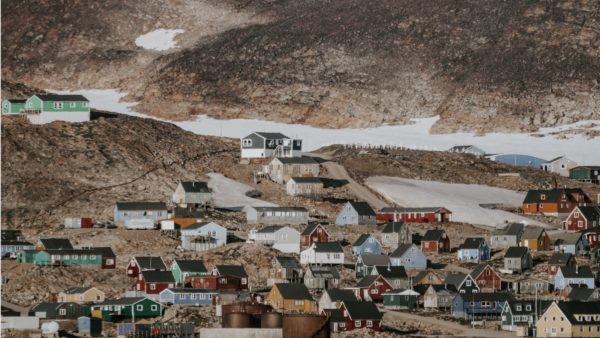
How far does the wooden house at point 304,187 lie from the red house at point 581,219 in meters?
21.4

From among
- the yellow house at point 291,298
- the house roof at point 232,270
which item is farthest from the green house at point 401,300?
the house roof at point 232,270

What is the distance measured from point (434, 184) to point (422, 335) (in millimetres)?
64187

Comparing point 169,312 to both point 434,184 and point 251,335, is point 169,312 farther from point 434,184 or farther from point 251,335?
point 434,184

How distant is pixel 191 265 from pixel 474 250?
2245 cm

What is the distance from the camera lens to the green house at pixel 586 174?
18200 centimetres

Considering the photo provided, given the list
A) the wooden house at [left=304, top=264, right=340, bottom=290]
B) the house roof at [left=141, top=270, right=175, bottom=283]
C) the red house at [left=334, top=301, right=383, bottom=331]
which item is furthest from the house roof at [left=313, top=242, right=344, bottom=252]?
the red house at [left=334, top=301, right=383, bottom=331]

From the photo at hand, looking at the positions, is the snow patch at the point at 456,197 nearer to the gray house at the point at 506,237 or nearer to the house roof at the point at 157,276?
the gray house at the point at 506,237

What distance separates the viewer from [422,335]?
10869 centimetres

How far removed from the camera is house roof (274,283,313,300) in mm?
118125

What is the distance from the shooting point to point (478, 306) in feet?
390

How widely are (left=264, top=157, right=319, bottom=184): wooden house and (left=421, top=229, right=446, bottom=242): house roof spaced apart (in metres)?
24.7

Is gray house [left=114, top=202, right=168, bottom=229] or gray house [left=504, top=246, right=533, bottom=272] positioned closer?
gray house [left=504, top=246, right=533, bottom=272]

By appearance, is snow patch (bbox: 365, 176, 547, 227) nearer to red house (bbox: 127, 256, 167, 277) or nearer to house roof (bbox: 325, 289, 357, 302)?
red house (bbox: 127, 256, 167, 277)

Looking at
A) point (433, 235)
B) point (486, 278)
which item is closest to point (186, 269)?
point (486, 278)
